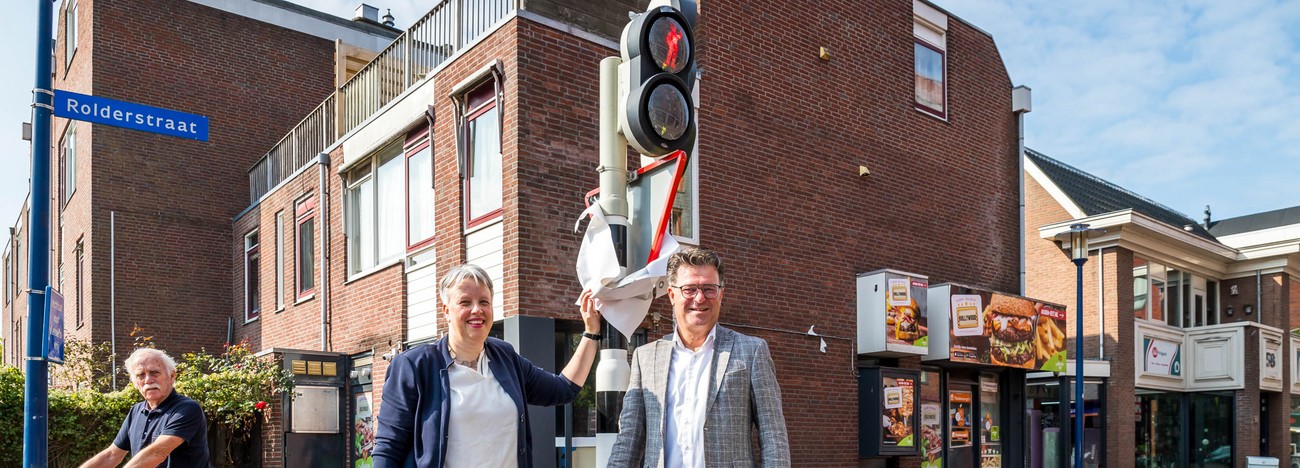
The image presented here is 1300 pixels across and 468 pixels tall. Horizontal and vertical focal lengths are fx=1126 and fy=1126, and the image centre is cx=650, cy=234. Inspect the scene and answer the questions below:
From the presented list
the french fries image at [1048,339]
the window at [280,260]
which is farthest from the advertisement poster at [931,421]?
the window at [280,260]

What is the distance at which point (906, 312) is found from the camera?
1564cm

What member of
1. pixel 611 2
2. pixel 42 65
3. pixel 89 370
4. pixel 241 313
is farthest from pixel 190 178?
pixel 42 65

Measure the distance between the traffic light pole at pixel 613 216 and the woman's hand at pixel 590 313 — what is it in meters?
0.23

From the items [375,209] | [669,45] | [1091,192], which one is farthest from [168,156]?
[1091,192]

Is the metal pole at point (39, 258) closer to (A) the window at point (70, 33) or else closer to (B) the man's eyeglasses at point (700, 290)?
(B) the man's eyeglasses at point (700, 290)

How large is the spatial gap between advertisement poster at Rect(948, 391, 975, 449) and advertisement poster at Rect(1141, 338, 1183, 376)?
28.7 ft

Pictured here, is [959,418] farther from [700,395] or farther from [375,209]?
[700,395]

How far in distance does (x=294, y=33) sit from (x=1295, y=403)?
25.8 m

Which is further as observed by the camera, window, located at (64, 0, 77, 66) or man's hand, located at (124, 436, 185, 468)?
window, located at (64, 0, 77, 66)

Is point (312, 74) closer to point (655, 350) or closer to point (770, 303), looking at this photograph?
point (770, 303)

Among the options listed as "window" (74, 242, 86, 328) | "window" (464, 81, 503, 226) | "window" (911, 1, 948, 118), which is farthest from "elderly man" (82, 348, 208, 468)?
"window" (74, 242, 86, 328)

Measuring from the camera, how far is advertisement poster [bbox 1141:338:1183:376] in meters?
24.3

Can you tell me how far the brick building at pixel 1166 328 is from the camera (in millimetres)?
23225

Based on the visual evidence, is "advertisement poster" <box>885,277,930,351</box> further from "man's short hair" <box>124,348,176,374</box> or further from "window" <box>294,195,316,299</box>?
"man's short hair" <box>124,348,176,374</box>
